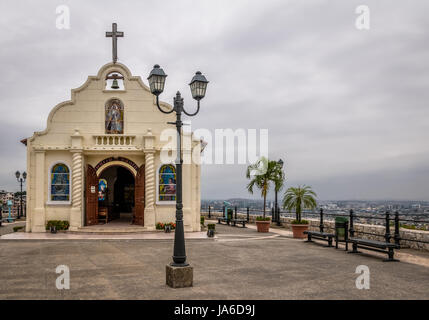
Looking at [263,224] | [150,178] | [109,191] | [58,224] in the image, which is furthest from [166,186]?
[109,191]

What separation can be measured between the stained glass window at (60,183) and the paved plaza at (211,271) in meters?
3.47

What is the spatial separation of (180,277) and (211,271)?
6.15 ft

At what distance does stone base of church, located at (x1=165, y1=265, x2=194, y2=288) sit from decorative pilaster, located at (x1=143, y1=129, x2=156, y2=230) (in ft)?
33.2

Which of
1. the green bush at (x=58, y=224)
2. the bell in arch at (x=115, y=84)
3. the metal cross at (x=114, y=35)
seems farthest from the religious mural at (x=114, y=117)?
the green bush at (x=58, y=224)

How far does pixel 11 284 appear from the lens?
8.20 meters

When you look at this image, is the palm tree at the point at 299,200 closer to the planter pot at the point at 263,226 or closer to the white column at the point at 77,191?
the planter pot at the point at 263,226

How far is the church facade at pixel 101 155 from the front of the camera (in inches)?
709

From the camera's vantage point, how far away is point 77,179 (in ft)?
58.9

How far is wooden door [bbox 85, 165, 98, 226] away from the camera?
18453 mm

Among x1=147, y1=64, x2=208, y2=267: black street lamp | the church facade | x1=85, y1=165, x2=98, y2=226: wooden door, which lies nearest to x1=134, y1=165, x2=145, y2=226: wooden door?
the church facade

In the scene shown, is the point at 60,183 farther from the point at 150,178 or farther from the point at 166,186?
the point at 166,186

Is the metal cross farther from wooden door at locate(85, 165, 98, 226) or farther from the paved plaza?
the paved plaza
